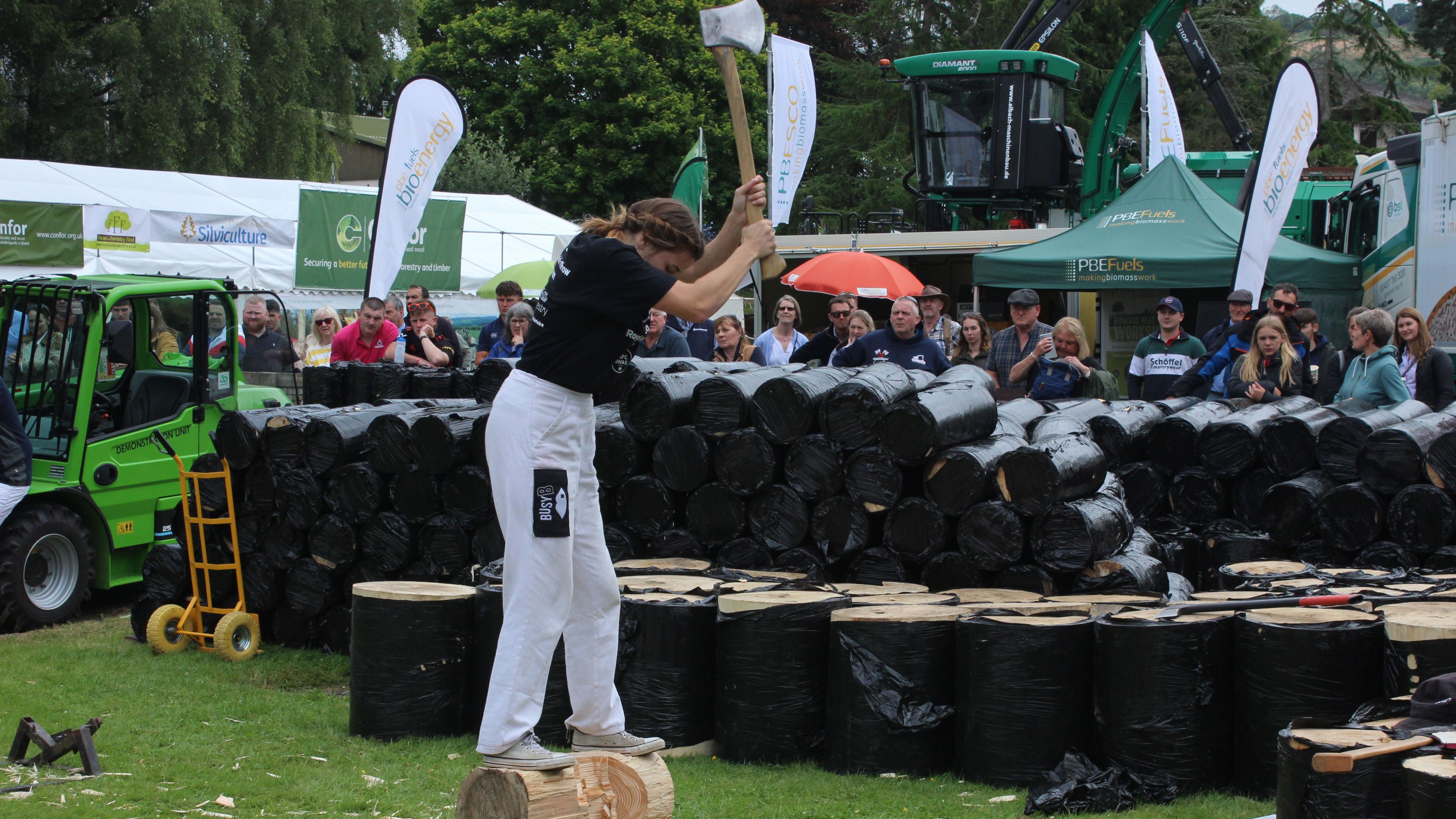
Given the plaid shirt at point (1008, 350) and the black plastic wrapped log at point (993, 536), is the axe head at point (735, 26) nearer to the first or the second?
the black plastic wrapped log at point (993, 536)

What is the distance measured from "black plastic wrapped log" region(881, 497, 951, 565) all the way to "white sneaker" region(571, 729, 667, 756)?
249 centimetres

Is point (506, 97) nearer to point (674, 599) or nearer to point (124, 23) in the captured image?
point (124, 23)

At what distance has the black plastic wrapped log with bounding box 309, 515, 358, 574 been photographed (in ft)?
25.2

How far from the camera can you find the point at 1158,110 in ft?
54.3

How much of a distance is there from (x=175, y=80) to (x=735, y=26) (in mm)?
23687

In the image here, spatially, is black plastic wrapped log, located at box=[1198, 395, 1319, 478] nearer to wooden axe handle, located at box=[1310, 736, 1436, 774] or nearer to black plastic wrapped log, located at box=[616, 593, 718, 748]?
black plastic wrapped log, located at box=[616, 593, 718, 748]

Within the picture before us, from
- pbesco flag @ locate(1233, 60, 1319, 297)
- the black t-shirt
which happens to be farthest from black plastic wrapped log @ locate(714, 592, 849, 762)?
pbesco flag @ locate(1233, 60, 1319, 297)

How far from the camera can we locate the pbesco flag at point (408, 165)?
11.9 m

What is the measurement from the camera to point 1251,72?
121 ft

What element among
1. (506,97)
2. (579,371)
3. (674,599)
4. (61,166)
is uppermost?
(506,97)

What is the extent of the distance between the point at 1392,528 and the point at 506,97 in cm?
3689

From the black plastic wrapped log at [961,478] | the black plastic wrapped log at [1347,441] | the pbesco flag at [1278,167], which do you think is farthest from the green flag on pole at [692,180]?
the black plastic wrapped log at [961,478]

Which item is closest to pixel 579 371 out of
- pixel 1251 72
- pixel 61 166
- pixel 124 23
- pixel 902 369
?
pixel 902 369

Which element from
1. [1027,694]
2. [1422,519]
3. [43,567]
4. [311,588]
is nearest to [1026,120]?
[1422,519]
